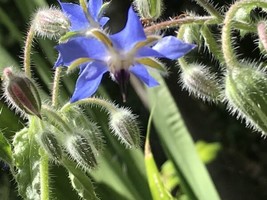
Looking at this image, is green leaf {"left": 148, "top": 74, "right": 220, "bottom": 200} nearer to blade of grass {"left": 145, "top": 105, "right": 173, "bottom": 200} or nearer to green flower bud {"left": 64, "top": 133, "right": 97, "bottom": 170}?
blade of grass {"left": 145, "top": 105, "right": 173, "bottom": 200}

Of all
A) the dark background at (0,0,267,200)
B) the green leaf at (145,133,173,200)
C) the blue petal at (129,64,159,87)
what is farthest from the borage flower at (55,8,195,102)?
the dark background at (0,0,267,200)

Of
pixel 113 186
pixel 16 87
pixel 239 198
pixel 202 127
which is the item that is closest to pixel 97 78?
pixel 16 87

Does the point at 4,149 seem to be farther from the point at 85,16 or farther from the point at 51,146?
the point at 85,16

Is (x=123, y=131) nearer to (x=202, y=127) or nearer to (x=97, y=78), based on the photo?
(x=97, y=78)

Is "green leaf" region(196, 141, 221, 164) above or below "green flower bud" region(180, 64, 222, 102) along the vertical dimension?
below

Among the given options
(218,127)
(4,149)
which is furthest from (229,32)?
(218,127)

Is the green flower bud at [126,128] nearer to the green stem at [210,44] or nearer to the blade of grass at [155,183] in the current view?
the green stem at [210,44]

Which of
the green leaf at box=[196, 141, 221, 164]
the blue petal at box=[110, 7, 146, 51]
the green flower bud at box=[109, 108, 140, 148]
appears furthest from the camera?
the green leaf at box=[196, 141, 221, 164]
